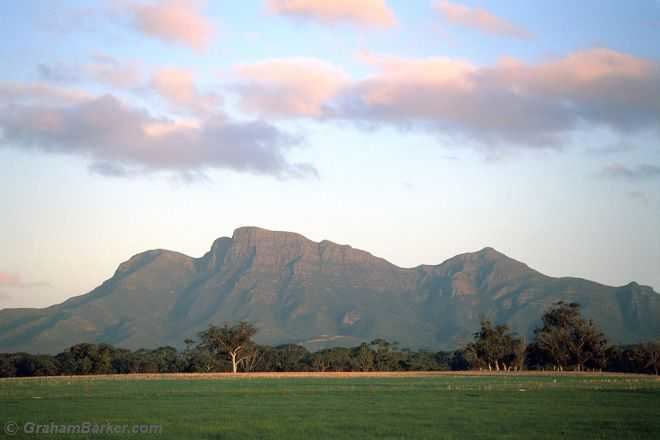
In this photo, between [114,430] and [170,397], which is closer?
[114,430]

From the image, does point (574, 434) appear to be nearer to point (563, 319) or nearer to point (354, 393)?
point (354, 393)

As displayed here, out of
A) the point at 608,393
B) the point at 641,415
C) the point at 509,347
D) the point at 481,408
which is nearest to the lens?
the point at 641,415

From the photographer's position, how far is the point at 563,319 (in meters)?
122

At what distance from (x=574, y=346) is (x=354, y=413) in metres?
87.2

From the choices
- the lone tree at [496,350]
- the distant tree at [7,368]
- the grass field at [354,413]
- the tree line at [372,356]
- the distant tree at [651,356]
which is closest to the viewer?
the grass field at [354,413]

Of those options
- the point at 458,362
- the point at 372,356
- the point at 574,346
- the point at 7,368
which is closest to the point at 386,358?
the point at 372,356

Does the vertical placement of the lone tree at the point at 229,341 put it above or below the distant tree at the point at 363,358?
above

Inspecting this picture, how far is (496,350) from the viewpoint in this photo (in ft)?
386

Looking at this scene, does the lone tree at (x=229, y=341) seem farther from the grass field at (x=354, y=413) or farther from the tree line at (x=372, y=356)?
the grass field at (x=354, y=413)

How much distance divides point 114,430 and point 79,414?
21.9 feet

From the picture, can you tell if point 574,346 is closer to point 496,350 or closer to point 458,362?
point 496,350

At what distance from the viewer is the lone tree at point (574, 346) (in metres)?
116

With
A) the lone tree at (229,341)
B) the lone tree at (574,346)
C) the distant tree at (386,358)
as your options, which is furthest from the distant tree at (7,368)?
the lone tree at (574,346)

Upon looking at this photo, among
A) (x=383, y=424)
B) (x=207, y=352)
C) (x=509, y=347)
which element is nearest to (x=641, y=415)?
(x=383, y=424)
